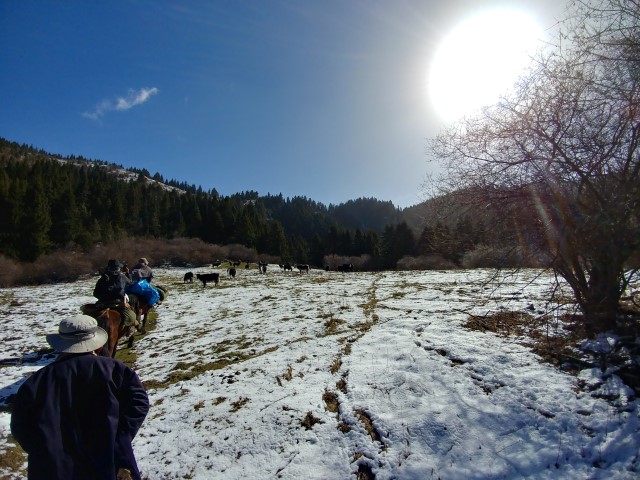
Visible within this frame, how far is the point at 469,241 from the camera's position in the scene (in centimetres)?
865

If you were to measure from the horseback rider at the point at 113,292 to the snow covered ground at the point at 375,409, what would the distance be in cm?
143

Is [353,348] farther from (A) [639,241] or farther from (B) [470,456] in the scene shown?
(A) [639,241]

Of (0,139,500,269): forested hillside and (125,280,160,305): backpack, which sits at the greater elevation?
(0,139,500,269): forested hillside

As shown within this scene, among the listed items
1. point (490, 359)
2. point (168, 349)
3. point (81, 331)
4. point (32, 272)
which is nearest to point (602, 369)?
point (490, 359)

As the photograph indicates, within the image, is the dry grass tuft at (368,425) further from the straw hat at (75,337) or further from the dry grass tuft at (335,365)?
the straw hat at (75,337)

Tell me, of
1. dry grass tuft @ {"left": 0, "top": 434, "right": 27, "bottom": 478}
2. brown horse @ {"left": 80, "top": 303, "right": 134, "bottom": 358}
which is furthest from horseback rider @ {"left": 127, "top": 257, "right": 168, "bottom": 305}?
dry grass tuft @ {"left": 0, "top": 434, "right": 27, "bottom": 478}

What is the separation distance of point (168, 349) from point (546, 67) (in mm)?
11933

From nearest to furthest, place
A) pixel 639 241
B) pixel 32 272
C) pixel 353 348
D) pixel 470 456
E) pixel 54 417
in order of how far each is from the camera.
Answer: pixel 54 417, pixel 470 456, pixel 639 241, pixel 353 348, pixel 32 272

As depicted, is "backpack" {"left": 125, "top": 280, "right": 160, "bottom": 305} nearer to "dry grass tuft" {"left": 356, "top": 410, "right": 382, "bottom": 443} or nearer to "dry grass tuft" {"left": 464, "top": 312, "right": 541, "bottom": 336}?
"dry grass tuft" {"left": 356, "top": 410, "right": 382, "bottom": 443}

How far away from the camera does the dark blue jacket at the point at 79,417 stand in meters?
2.91

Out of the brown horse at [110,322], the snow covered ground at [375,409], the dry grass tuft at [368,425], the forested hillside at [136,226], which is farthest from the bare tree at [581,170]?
the forested hillside at [136,226]

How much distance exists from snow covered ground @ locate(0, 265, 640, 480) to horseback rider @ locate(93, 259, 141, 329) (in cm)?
143

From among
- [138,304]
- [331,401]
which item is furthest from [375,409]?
[138,304]

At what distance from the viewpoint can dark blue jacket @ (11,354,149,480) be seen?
291 centimetres
